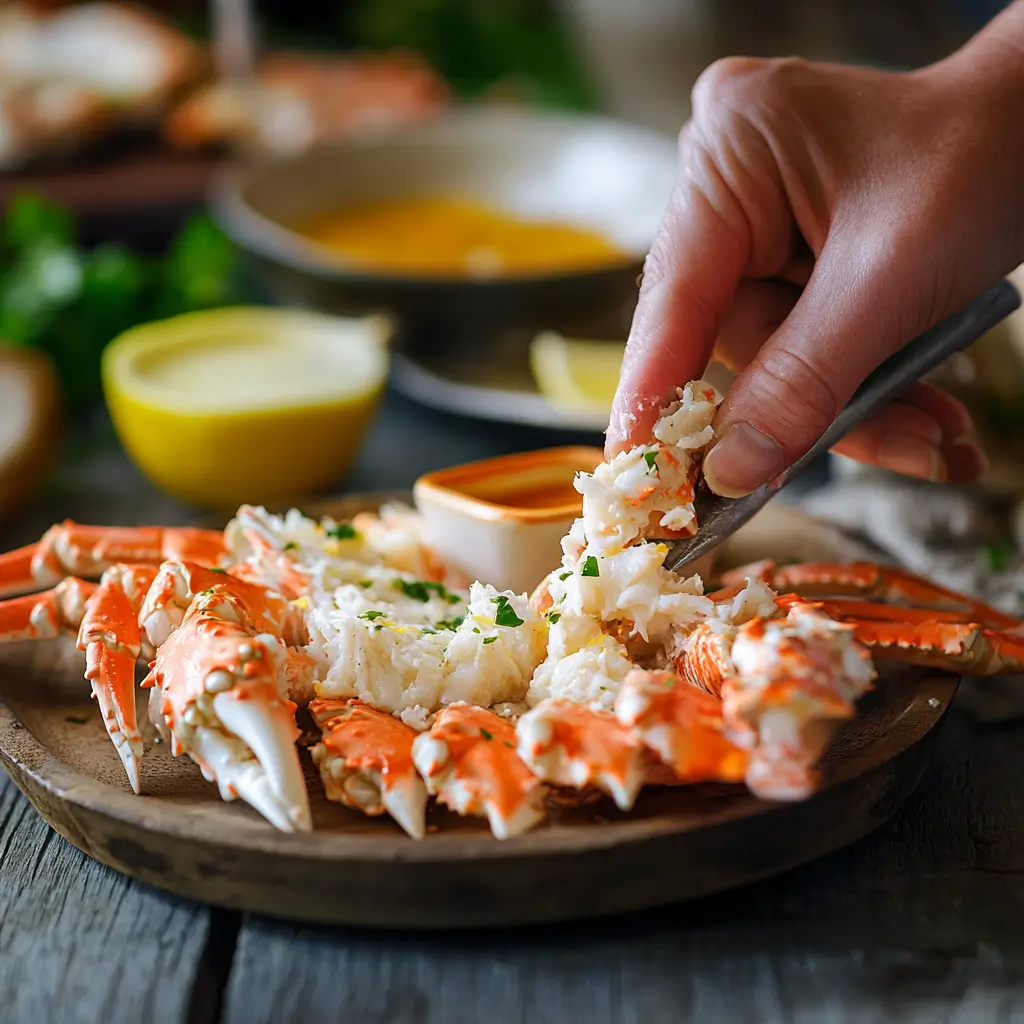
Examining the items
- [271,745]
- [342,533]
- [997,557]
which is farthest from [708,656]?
[997,557]

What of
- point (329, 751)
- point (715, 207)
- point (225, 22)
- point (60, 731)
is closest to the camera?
point (329, 751)

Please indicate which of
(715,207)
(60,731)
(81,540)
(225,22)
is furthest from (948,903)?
(225,22)

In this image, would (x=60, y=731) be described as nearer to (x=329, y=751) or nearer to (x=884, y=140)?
(x=329, y=751)

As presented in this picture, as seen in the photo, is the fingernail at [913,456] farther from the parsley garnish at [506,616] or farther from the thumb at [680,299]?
the parsley garnish at [506,616]

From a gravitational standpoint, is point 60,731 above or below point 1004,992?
below

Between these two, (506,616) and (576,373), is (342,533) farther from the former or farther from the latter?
(576,373)

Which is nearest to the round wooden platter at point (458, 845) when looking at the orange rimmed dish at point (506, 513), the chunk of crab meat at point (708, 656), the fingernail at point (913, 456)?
the chunk of crab meat at point (708, 656)

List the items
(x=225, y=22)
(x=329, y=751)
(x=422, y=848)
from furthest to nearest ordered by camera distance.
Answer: (x=225, y=22) < (x=329, y=751) < (x=422, y=848)
